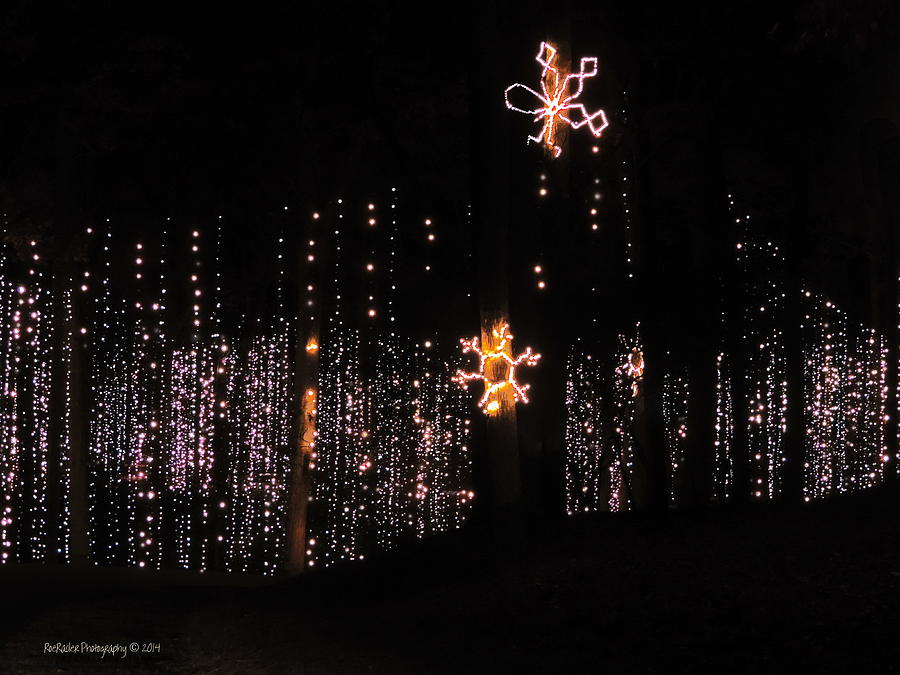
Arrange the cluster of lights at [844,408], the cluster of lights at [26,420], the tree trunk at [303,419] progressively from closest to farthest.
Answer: the tree trunk at [303,419], the cluster of lights at [26,420], the cluster of lights at [844,408]

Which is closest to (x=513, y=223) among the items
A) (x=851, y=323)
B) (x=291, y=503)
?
(x=291, y=503)

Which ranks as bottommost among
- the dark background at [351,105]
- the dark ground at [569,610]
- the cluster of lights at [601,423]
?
the dark ground at [569,610]

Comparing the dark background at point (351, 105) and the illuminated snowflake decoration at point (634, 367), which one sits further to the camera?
the illuminated snowflake decoration at point (634, 367)

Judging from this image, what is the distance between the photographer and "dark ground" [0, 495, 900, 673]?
8.13 meters

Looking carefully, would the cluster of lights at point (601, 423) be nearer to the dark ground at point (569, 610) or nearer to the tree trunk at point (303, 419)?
the dark ground at point (569, 610)

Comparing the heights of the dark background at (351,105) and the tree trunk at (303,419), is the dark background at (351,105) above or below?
above

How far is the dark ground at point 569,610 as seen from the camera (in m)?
8.13

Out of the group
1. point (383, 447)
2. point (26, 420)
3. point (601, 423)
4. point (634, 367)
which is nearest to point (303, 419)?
point (383, 447)


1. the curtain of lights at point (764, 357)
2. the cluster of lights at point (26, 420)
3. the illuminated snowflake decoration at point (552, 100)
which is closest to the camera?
the illuminated snowflake decoration at point (552, 100)

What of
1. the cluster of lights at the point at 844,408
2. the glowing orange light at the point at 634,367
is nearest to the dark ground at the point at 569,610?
the glowing orange light at the point at 634,367

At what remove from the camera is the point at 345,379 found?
22.1 m

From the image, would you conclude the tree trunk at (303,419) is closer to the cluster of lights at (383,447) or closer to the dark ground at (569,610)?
the cluster of lights at (383,447)

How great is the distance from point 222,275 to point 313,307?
9.46 feet

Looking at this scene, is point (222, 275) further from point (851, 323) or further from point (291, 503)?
point (851, 323)
